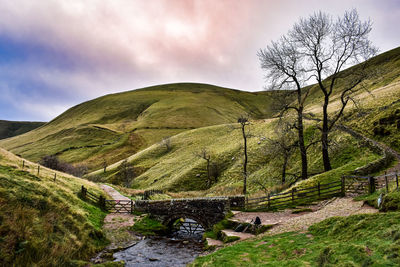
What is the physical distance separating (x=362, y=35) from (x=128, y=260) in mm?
30490

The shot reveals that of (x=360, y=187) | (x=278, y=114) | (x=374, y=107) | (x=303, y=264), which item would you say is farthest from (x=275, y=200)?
(x=374, y=107)

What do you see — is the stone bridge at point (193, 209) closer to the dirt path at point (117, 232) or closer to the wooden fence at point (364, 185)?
the dirt path at point (117, 232)

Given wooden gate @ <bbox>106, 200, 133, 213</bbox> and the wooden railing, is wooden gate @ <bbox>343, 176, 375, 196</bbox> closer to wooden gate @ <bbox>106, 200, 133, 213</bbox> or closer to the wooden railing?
wooden gate @ <bbox>106, 200, 133, 213</bbox>

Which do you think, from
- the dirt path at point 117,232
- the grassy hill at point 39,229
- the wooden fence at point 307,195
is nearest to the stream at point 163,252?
the dirt path at point 117,232

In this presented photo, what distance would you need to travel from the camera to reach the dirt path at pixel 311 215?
16.0 metres

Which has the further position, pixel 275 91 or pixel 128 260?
pixel 275 91

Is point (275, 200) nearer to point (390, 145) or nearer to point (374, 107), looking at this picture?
point (390, 145)

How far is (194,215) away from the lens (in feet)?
93.5

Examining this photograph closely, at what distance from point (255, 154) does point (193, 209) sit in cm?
2547

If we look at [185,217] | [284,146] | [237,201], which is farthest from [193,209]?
[284,146]

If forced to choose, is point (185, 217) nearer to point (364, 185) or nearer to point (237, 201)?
point (237, 201)

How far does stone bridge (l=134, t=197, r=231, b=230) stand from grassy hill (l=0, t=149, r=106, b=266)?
922 cm

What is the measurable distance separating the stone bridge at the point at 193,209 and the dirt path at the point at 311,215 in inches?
169

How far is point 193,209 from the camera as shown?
28.8 m
